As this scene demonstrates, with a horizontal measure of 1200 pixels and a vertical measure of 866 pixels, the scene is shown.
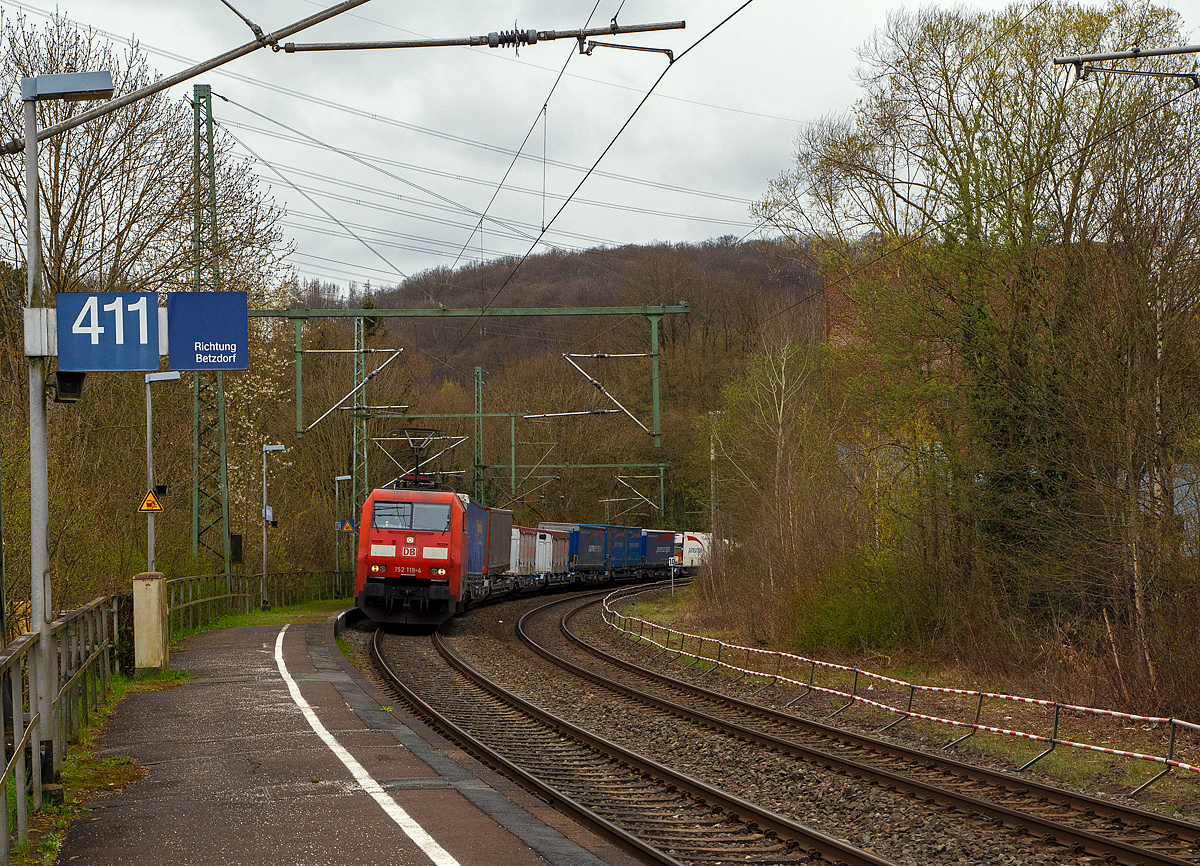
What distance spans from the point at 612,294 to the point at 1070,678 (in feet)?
134

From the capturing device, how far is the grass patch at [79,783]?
6777 millimetres

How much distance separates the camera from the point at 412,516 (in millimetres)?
27312

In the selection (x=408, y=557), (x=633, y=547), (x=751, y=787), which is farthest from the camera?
(x=633, y=547)

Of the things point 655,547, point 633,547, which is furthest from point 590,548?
point 655,547

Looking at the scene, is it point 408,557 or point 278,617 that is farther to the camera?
point 278,617

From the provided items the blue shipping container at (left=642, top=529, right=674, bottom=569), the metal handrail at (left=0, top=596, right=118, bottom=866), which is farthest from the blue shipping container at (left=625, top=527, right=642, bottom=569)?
the metal handrail at (left=0, top=596, right=118, bottom=866)

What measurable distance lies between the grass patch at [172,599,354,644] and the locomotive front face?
6.24 feet

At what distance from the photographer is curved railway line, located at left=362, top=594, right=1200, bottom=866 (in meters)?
8.38

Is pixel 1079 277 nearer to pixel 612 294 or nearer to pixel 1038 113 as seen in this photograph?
pixel 1038 113

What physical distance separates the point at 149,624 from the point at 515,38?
404 inches

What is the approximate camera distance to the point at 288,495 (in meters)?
41.8

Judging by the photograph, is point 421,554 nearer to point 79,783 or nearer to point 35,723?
point 79,783

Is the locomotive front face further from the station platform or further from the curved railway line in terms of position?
the station platform

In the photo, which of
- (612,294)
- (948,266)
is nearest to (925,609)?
(948,266)
